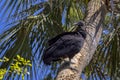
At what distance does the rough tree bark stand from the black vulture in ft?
0.18

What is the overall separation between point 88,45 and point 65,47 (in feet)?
0.65

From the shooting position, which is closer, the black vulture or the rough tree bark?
the rough tree bark

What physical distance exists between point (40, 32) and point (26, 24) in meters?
0.19

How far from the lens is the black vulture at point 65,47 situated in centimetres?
304

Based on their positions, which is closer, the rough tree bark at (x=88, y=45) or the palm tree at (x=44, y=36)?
the rough tree bark at (x=88, y=45)

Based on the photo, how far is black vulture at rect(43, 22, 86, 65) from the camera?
3043 mm

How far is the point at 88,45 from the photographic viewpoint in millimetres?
3139

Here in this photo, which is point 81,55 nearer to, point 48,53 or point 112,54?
point 48,53

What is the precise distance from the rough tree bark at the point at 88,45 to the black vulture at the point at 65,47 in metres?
0.05

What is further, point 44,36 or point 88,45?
point 44,36

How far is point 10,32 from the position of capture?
430 cm

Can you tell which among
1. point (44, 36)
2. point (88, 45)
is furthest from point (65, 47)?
point (44, 36)

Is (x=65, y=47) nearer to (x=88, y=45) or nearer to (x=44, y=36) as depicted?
(x=88, y=45)

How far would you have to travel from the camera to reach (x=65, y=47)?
122 inches
